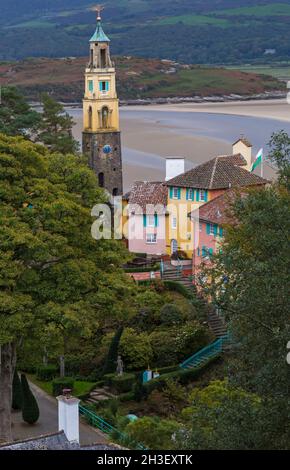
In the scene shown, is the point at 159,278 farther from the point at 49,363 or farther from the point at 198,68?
the point at 198,68

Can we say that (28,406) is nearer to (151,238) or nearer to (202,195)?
(202,195)

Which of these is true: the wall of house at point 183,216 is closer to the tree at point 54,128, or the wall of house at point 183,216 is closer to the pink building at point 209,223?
the pink building at point 209,223

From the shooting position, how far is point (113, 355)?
A: 117ft

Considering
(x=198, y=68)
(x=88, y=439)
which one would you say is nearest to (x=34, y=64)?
(x=198, y=68)

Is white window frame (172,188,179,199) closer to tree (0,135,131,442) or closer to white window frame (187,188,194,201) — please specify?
white window frame (187,188,194,201)

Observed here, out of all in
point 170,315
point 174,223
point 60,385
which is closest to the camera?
point 60,385

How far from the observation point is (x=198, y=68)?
627 feet

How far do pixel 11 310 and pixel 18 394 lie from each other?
20.5 ft

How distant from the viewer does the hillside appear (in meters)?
165

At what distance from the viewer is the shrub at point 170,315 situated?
3859cm

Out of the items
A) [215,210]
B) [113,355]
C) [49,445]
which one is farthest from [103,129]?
[49,445]

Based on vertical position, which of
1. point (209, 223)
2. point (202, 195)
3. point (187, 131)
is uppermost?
point (187, 131)

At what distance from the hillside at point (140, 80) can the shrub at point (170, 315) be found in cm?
11845

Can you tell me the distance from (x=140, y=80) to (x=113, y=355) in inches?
→ 5568
